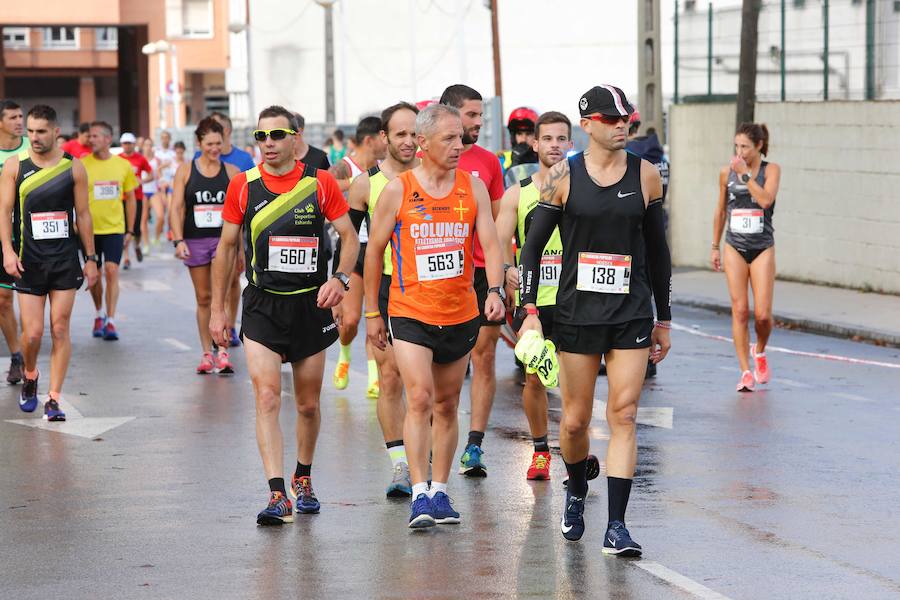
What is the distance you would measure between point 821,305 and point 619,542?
41.0ft

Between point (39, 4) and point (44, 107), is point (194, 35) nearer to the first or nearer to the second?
point (39, 4)

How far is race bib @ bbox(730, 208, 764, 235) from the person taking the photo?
1343cm

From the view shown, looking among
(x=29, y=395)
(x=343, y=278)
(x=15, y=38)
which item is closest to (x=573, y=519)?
(x=343, y=278)

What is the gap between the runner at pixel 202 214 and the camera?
14.8 metres

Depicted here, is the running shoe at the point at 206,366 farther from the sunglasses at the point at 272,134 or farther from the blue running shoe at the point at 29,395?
the sunglasses at the point at 272,134

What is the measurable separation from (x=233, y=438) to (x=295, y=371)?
95.1 inches

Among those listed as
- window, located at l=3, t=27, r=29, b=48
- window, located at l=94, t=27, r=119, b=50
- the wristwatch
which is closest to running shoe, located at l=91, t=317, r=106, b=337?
the wristwatch

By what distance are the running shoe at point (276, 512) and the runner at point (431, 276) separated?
0.59 meters

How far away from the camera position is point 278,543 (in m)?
8.09

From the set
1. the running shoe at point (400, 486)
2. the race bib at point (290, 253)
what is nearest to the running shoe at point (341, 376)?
the running shoe at point (400, 486)

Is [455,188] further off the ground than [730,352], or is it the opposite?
[455,188]

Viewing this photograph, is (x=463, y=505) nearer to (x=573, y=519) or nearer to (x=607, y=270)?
(x=573, y=519)

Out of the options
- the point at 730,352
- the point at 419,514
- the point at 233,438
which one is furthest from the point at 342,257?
the point at 730,352

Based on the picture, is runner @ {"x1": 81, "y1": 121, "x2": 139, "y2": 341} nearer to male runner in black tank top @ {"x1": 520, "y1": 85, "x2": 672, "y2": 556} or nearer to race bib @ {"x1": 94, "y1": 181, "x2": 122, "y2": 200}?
race bib @ {"x1": 94, "y1": 181, "x2": 122, "y2": 200}
